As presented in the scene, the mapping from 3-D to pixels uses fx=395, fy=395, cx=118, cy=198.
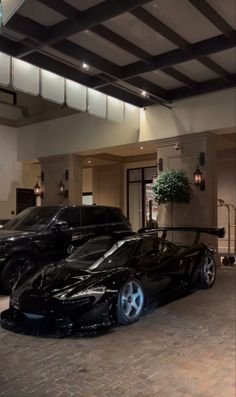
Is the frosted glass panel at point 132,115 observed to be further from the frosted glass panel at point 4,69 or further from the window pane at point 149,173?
the window pane at point 149,173

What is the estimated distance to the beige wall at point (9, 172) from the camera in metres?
13.9

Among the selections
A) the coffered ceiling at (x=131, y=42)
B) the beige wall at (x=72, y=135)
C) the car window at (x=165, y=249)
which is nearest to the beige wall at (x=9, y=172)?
the beige wall at (x=72, y=135)

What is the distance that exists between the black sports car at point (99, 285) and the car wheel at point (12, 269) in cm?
133

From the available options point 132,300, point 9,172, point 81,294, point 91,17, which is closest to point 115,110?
point 91,17

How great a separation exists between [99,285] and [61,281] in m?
0.50

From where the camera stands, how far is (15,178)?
47.6 feet

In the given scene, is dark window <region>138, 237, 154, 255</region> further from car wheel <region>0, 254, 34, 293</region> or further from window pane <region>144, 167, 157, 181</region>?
window pane <region>144, 167, 157, 181</region>

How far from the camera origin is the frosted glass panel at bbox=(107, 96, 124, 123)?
31.9ft

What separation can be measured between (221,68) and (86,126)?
183 inches

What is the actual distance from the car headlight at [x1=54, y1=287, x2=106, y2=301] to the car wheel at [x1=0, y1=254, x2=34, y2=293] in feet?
8.16

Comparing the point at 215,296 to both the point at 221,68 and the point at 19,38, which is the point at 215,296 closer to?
the point at 221,68

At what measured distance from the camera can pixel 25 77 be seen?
300 inches

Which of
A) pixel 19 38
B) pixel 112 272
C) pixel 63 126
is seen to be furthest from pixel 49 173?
pixel 112 272

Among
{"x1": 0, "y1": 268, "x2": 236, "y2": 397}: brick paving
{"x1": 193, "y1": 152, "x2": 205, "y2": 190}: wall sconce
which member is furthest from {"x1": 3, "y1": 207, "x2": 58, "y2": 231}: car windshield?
{"x1": 193, "y1": 152, "x2": 205, "y2": 190}: wall sconce
